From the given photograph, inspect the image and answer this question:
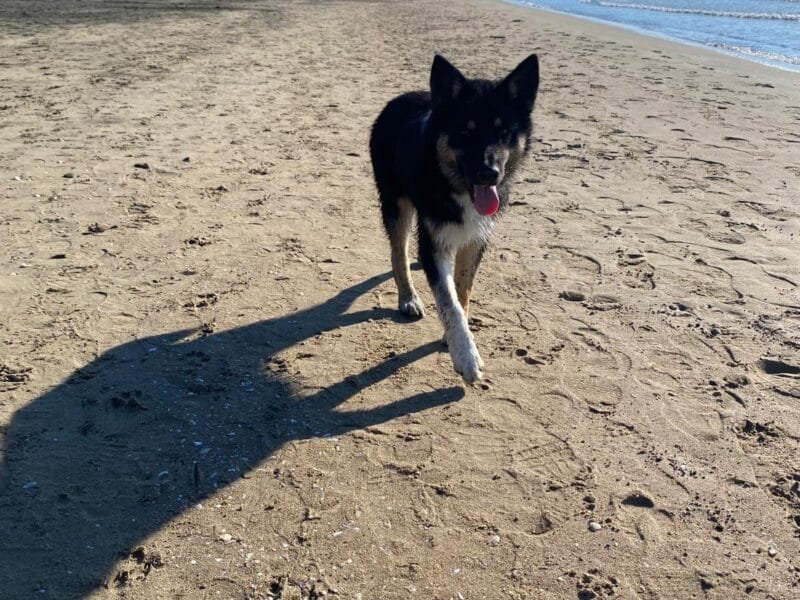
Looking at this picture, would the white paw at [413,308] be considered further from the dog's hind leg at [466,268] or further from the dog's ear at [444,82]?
the dog's ear at [444,82]

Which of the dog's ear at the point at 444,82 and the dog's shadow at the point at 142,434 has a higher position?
the dog's ear at the point at 444,82

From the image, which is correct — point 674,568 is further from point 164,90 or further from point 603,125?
point 164,90

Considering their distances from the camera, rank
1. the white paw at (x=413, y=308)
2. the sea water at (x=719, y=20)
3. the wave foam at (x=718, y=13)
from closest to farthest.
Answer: the white paw at (x=413, y=308) < the sea water at (x=719, y=20) < the wave foam at (x=718, y=13)

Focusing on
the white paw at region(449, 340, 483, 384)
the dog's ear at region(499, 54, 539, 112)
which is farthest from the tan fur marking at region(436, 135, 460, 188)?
the white paw at region(449, 340, 483, 384)

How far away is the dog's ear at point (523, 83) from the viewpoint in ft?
14.4

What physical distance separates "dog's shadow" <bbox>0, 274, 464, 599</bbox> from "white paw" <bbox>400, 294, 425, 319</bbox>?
43cm

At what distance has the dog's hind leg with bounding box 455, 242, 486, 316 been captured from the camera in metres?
4.75

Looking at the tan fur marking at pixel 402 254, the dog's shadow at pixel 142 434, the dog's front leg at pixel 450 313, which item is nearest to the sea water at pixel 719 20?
the tan fur marking at pixel 402 254

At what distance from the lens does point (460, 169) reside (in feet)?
14.0

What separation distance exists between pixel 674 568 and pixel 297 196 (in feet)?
16.9

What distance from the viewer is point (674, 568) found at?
2992 mm

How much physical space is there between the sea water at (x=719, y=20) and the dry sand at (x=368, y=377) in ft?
31.8

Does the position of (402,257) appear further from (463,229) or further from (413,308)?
(463,229)

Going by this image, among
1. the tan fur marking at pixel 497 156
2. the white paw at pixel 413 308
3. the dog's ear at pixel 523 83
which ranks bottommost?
the white paw at pixel 413 308
